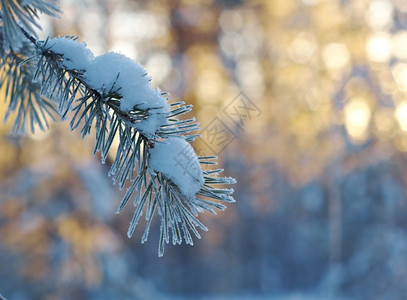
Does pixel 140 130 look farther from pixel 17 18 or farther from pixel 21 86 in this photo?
Answer: pixel 21 86

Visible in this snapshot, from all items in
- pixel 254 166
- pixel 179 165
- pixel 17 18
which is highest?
pixel 254 166

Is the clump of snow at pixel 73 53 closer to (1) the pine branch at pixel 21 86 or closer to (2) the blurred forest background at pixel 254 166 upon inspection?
(1) the pine branch at pixel 21 86

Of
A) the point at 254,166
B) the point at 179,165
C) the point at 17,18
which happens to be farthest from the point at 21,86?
the point at 254,166

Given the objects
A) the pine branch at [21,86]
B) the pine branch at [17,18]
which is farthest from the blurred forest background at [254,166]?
the pine branch at [17,18]

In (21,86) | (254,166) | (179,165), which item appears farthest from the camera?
(254,166)

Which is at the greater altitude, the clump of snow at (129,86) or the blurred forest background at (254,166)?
the blurred forest background at (254,166)

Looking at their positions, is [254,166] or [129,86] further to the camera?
[254,166]

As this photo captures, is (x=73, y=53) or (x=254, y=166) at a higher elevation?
(x=254, y=166)

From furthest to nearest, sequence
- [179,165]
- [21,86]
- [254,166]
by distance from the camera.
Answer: [254,166], [21,86], [179,165]

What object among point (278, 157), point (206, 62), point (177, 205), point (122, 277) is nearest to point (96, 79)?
point (177, 205)
